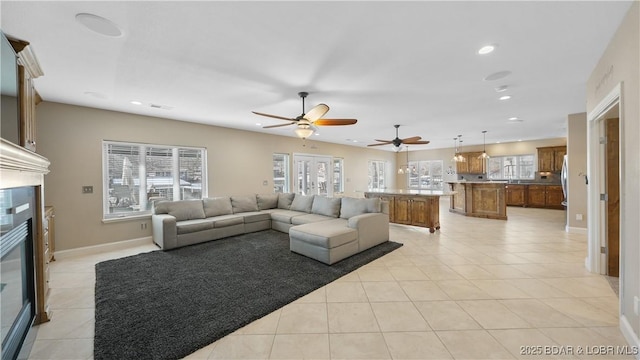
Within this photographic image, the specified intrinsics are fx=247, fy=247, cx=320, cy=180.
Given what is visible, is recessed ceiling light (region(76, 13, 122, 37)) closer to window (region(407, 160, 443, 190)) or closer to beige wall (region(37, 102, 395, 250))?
beige wall (region(37, 102, 395, 250))

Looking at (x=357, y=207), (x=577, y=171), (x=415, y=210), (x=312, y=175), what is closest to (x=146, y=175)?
(x=357, y=207)

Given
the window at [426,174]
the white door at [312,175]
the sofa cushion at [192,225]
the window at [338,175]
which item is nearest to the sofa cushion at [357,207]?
the sofa cushion at [192,225]

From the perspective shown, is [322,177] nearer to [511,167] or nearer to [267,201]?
[267,201]

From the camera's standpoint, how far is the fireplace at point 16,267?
1.53 metres

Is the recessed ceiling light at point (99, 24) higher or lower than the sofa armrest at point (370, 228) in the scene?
higher

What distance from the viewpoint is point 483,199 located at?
7.00 meters

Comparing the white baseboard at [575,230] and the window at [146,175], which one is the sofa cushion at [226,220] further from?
the white baseboard at [575,230]

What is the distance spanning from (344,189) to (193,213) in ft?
19.3

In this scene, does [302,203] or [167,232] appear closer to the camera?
[167,232]

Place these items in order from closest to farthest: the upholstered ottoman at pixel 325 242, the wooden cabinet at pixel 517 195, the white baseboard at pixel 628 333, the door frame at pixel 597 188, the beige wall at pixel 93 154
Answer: the white baseboard at pixel 628 333 → the door frame at pixel 597 188 → the upholstered ottoman at pixel 325 242 → the beige wall at pixel 93 154 → the wooden cabinet at pixel 517 195

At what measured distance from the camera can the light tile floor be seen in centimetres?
186

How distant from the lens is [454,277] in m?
3.08

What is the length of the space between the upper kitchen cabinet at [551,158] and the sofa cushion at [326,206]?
839 centimetres

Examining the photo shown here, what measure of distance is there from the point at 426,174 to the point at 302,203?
26.4 ft
